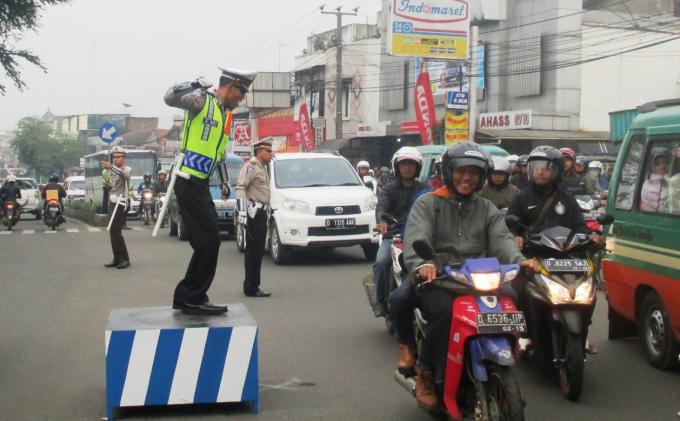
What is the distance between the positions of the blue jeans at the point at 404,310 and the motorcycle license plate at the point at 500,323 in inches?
32.0

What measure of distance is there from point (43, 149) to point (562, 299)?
11951 centimetres

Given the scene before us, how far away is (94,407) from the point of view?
6820 millimetres

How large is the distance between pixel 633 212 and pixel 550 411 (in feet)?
7.91

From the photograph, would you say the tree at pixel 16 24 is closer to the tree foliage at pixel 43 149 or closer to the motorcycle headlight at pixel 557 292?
the motorcycle headlight at pixel 557 292

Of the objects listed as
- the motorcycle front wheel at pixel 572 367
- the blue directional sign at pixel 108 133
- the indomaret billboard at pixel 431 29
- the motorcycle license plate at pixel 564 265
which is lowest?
the motorcycle front wheel at pixel 572 367

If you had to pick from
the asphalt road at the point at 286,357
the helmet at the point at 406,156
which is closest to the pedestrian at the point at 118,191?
the asphalt road at the point at 286,357

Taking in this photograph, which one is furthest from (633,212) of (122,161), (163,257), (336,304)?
(163,257)

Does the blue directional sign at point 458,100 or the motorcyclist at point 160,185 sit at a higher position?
the blue directional sign at point 458,100

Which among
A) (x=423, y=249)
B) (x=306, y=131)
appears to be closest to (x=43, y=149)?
(x=306, y=131)

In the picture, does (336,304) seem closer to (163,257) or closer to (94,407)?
(94,407)

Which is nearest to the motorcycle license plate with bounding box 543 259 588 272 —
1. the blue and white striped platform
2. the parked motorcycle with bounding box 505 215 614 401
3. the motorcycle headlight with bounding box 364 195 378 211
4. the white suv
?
the parked motorcycle with bounding box 505 215 614 401

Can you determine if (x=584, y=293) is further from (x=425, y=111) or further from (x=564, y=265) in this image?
(x=425, y=111)

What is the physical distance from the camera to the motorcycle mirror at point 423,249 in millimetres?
5605

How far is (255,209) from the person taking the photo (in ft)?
41.9
